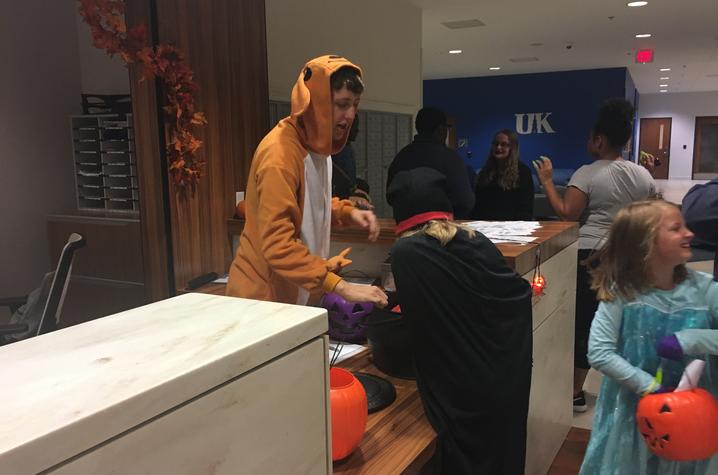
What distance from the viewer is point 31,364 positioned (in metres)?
0.70

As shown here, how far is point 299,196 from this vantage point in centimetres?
161

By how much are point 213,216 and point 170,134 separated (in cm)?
48

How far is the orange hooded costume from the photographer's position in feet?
4.75

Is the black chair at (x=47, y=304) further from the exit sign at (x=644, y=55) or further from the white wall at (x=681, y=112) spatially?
the white wall at (x=681, y=112)

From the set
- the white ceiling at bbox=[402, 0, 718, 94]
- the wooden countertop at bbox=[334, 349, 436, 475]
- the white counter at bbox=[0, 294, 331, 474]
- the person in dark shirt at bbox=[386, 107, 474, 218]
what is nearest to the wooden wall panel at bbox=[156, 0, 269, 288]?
the person in dark shirt at bbox=[386, 107, 474, 218]

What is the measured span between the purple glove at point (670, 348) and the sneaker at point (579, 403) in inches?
70.3

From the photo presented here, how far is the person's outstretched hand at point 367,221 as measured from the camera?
5.80ft

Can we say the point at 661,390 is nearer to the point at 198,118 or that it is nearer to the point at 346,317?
the point at 346,317

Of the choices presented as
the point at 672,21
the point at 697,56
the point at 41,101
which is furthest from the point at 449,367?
the point at 697,56

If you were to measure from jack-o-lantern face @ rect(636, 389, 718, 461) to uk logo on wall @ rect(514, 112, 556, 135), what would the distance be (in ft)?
36.0

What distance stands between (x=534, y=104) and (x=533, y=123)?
0.38m

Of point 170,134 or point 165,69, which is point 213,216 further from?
point 165,69

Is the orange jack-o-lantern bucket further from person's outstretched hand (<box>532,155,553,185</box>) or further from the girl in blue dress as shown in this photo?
person's outstretched hand (<box>532,155,553,185</box>)

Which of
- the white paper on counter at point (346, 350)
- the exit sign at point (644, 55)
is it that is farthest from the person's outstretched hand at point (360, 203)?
the exit sign at point (644, 55)
